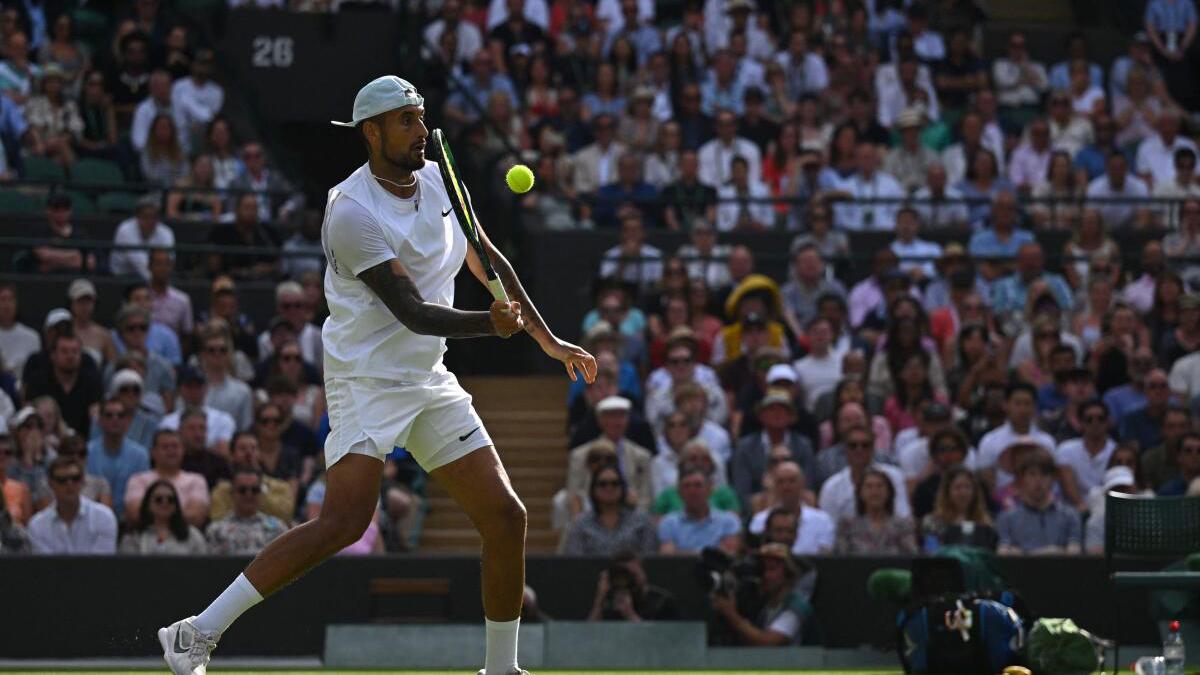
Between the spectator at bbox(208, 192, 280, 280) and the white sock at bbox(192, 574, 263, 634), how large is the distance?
851 centimetres

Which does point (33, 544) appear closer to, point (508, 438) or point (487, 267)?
point (508, 438)

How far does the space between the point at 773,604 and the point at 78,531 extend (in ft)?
13.6

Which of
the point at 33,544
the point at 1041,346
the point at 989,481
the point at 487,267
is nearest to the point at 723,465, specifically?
the point at 989,481

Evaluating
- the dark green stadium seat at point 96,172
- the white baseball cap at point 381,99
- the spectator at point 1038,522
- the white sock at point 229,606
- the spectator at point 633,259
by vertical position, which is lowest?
the spectator at point 1038,522

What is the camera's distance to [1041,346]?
14883mm

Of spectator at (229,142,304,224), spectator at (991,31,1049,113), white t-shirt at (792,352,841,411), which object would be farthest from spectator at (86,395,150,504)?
spectator at (991,31,1049,113)

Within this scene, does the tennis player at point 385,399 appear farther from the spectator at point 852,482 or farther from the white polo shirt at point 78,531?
the spectator at point 852,482

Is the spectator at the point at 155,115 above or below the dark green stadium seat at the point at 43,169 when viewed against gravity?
above

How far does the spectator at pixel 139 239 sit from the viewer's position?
1556 cm

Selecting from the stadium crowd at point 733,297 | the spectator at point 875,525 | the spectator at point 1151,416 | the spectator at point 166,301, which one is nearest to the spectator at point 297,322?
Answer: the stadium crowd at point 733,297

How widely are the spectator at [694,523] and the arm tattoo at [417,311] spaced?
5.62m

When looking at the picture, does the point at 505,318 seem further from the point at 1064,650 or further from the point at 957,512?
the point at 957,512

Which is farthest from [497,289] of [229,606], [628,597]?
[628,597]

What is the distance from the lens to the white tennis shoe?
291 inches
